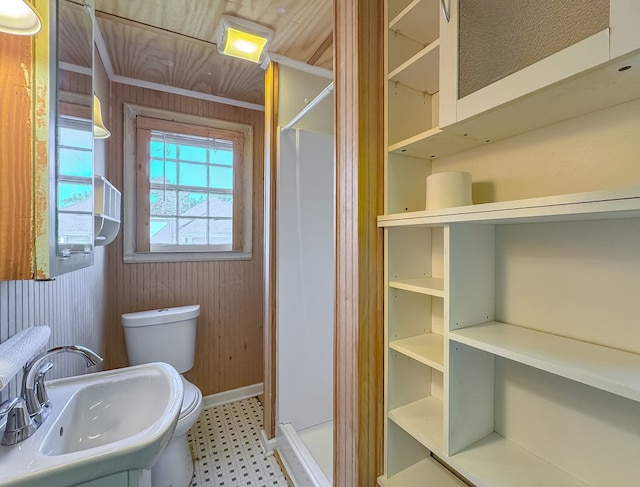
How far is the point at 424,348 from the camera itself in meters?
0.89

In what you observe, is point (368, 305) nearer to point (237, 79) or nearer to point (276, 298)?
point (276, 298)

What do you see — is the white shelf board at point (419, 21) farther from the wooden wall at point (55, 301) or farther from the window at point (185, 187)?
the window at point (185, 187)

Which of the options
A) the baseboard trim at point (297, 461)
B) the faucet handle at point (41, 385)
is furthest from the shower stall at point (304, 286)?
the faucet handle at point (41, 385)

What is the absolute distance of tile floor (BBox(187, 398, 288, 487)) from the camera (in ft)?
5.15

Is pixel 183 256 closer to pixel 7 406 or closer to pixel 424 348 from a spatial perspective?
pixel 7 406

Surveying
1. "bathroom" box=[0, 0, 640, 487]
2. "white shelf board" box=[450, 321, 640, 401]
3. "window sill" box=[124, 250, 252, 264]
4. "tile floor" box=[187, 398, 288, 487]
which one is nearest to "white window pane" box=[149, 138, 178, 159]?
"bathroom" box=[0, 0, 640, 487]

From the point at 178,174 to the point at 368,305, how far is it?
1837 millimetres

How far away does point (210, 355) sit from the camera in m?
2.21

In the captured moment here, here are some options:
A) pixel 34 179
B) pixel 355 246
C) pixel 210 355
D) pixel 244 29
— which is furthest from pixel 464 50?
pixel 210 355

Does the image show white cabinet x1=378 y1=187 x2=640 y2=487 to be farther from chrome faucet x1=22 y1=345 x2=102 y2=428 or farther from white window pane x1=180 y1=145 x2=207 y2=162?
white window pane x1=180 y1=145 x2=207 y2=162

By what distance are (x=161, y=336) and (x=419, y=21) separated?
6.88ft

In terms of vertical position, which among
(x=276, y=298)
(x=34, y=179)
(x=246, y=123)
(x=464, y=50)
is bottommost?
(x=276, y=298)

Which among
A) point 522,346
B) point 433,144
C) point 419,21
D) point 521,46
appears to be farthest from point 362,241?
point 419,21

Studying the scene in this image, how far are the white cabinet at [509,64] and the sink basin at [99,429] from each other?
108 cm
